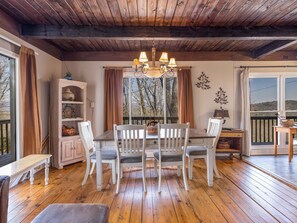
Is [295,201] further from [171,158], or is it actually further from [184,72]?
[184,72]

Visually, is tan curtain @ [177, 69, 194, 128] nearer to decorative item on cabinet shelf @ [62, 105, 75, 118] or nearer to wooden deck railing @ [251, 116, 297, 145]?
wooden deck railing @ [251, 116, 297, 145]

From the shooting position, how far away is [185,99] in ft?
17.8

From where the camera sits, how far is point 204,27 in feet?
12.5

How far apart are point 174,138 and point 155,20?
6.13 feet

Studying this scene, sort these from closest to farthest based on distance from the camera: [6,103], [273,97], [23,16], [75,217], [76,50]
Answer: [75,217] → [23,16] → [6,103] → [76,50] → [273,97]

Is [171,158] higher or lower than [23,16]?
lower

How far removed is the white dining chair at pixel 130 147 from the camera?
3.14 meters

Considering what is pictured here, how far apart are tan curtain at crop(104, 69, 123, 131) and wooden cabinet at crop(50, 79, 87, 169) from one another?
0.53 meters

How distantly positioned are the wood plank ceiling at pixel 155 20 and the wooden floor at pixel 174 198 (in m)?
2.39

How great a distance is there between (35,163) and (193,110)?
364cm

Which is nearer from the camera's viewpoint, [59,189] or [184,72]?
[59,189]

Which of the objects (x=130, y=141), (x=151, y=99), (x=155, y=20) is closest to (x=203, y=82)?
(x=151, y=99)

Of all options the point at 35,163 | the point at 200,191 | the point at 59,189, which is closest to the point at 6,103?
the point at 35,163

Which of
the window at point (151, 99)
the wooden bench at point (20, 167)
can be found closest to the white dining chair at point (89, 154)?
the wooden bench at point (20, 167)
